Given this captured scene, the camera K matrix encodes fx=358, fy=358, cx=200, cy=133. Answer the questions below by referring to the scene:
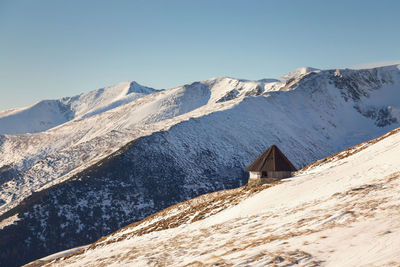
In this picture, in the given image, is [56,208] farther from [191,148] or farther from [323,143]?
[323,143]

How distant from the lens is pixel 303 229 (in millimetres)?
14727

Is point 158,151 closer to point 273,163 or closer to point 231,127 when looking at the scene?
point 231,127

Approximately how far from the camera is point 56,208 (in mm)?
68500

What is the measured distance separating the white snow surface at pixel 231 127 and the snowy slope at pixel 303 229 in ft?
216

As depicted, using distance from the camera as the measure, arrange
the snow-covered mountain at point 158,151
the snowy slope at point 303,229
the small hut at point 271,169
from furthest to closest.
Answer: the snow-covered mountain at point 158,151 < the small hut at point 271,169 < the snowy slope at point 303,229

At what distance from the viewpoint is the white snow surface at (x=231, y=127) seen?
95375 millimetres

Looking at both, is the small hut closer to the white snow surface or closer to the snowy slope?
the snowy slope

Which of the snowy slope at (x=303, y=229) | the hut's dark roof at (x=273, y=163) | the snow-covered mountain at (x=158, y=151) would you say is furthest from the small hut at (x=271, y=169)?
the snow-covered mountain at (x=158, y=151)

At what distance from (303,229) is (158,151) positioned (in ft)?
245

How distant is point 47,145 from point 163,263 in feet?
473

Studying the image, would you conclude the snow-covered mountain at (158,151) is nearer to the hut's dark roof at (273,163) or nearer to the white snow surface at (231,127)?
the white snow surface at (231,127)

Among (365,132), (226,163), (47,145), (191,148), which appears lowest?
(365,132)

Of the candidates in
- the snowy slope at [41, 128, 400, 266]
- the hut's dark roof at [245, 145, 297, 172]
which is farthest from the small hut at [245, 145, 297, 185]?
the snowy slope at [41, 128, 400, 266]

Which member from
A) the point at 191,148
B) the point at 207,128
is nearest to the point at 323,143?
the point at 207,128
